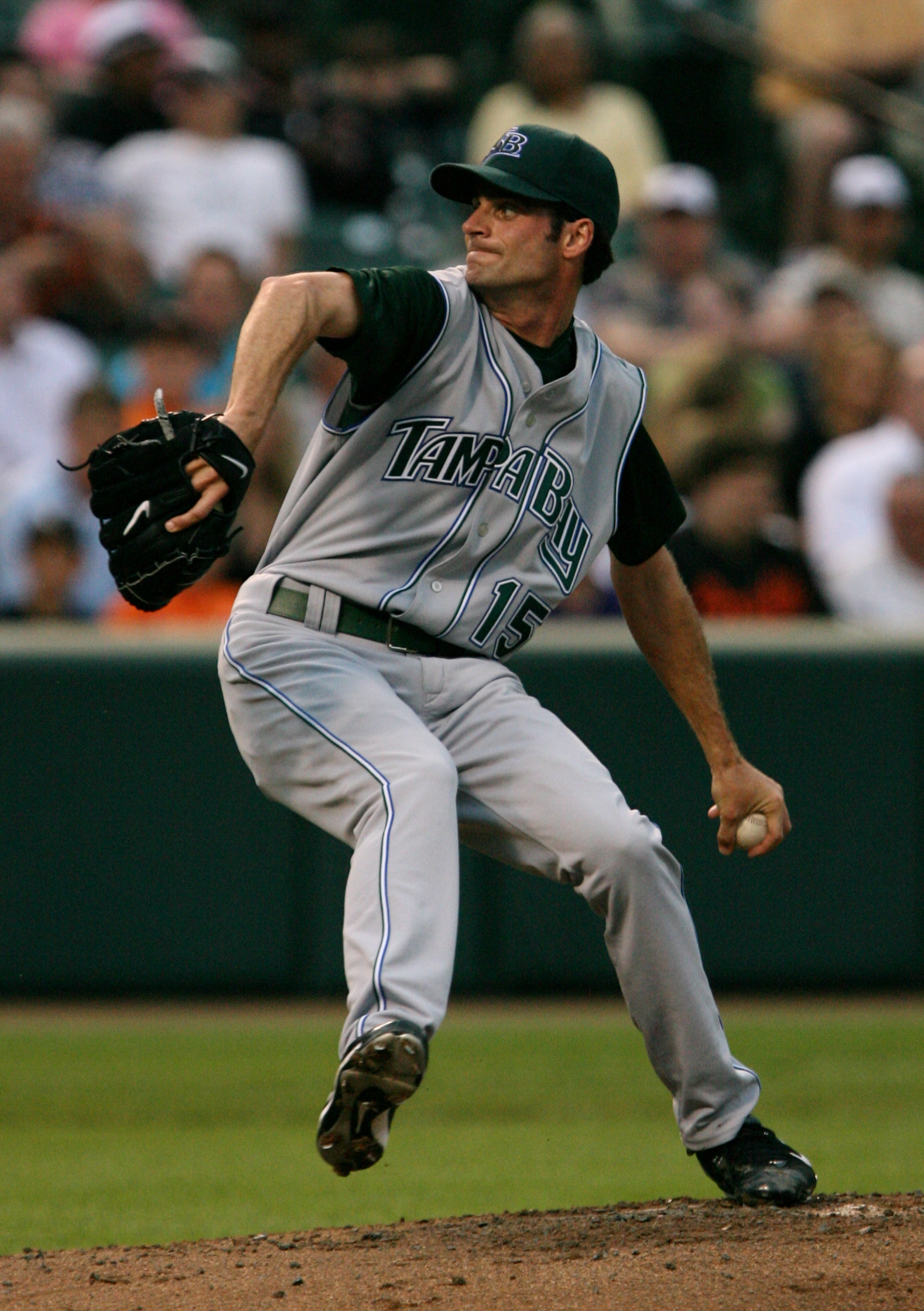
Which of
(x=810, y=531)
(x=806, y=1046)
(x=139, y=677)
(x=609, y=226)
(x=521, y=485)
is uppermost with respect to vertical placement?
(x=609, y=226)

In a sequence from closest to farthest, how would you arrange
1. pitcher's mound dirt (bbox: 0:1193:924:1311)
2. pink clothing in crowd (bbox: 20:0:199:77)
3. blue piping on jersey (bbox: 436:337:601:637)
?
pitcher's mound dirt (bbox: 0:1193:924:1311)
blue piping on jersey (bbox: 436:337:601:637)
pink clothing in crowd (bbox: 20:0:199:77)

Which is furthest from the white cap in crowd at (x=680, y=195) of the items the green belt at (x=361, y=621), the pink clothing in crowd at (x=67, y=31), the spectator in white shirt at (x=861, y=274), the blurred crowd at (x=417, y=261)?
the green belt at (x=361, y=621)

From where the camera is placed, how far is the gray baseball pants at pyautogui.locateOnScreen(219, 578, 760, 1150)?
129 inches

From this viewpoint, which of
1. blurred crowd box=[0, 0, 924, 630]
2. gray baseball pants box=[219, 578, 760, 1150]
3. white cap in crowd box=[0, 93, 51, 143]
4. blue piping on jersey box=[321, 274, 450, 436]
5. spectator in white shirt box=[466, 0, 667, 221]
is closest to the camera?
gray baseball pants box=[219, 578, 760, 1150]

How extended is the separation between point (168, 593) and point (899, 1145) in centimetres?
291

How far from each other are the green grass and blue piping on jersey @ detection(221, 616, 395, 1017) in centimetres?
126

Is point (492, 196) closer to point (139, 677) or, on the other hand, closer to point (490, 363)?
point (490, 363)

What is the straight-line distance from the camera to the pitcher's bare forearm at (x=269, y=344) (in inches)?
120

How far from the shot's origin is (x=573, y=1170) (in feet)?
16.0

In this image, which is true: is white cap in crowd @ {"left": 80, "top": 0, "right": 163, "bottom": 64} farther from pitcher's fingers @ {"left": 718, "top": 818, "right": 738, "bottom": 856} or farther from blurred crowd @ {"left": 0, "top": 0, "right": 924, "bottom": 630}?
pitcher's fingers @ {"left": 718, "top": 818, "right": 738, "bottom": 856}

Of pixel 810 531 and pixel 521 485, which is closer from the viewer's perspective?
pixel 521 485

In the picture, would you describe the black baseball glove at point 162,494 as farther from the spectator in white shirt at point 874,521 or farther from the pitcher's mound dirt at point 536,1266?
the spectator in white shirt at point 874,521

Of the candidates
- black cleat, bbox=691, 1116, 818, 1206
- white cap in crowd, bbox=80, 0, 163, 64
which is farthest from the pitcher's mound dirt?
white cap in crowd, bbox=80, 0, 163, 64

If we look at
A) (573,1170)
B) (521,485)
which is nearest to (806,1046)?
(573,1170)
